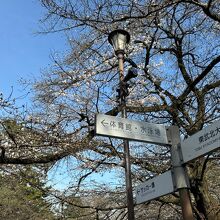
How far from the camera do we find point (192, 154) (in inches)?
150

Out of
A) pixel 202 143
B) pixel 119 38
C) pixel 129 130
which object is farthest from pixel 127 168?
pixel 119 38

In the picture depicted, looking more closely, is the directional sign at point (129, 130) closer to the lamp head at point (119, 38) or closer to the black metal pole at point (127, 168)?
the black metal pole at point (127, 168)

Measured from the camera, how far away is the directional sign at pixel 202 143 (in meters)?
3.58

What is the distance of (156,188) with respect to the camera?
4105 mm

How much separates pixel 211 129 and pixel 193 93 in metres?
4.60

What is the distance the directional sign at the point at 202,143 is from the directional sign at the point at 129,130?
347 mm

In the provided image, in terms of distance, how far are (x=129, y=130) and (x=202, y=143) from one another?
2.97 ft

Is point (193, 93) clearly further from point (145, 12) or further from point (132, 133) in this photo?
point (132, 133)

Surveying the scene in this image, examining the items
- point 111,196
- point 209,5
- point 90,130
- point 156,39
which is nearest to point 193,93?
point 156,39

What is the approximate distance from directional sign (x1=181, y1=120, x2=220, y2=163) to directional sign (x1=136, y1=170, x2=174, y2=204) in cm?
32

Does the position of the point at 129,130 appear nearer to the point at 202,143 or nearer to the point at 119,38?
the point at 202,143

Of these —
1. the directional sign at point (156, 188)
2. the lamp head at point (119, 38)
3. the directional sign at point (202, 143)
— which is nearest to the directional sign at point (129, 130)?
the directional sign at point (202, 143)

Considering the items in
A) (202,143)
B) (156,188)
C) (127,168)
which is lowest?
(156,188)

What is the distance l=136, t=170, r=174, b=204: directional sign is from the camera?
3.94 meters
